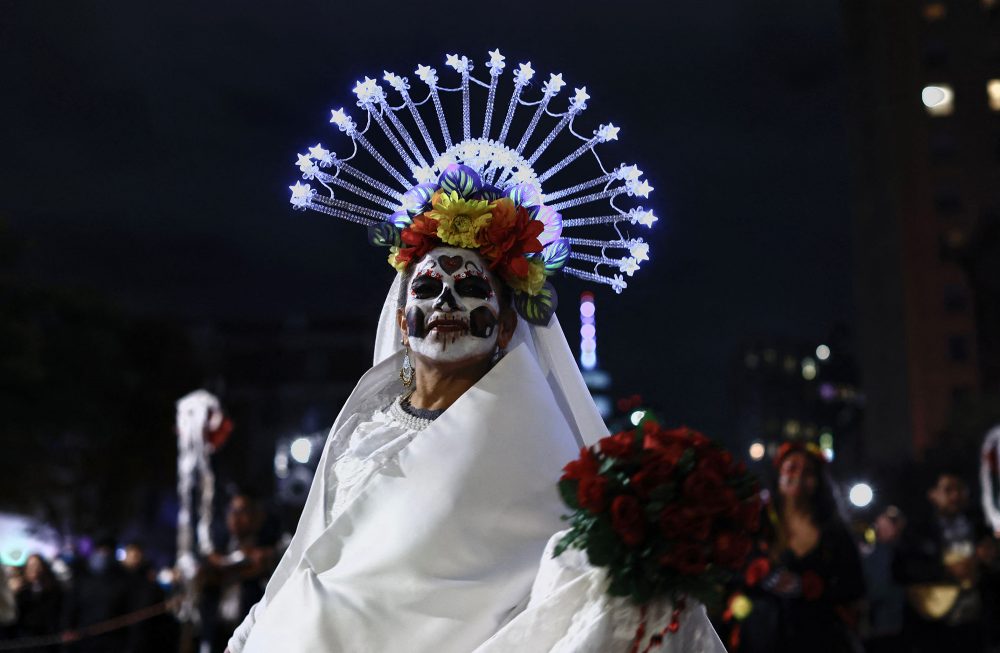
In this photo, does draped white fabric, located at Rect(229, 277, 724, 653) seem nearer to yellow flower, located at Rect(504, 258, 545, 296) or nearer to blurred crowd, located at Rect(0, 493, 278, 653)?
yellow flower, located at Rect(504, 258, 545, 296)

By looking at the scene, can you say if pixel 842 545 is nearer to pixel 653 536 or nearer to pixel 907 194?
pixel 653 536

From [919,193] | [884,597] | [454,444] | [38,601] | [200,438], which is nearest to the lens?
[454,444]

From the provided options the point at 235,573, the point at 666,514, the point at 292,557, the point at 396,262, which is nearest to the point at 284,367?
the point at 235,573

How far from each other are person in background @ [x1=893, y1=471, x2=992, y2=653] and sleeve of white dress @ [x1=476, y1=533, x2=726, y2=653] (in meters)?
5.50

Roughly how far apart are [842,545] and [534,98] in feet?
11.2

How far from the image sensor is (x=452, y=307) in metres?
4.95

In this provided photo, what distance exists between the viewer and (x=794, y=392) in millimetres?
97312

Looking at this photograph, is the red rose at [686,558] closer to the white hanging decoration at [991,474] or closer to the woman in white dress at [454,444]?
the woman in white dress at [454,444]

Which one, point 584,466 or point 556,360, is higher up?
point 556,360

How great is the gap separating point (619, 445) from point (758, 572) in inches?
161

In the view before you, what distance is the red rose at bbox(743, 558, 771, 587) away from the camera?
24.5 ft

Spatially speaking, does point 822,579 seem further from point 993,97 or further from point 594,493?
point 993,97

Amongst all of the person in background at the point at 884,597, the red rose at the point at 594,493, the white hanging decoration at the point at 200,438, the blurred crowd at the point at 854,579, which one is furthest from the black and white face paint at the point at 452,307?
the white hanging decoration at the point at 200,438

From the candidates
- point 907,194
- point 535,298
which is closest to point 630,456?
point 535,298
